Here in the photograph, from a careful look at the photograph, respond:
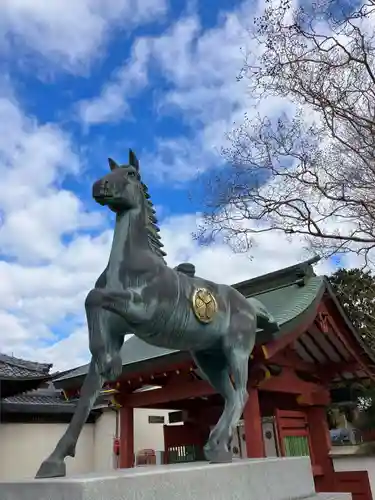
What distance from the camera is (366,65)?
682 centimetres

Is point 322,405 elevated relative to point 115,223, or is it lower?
lower

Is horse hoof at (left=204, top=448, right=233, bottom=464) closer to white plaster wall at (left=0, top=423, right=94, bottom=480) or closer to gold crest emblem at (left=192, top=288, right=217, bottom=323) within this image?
gold crest emblem at (left=192, top=288, right=217, bottom=323)

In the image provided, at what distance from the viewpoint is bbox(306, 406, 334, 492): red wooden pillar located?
24.5 ft

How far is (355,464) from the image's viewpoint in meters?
7.64

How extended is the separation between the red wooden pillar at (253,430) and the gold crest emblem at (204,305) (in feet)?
11.7

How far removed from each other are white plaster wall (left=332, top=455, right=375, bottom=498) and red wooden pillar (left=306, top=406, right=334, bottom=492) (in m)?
0.24

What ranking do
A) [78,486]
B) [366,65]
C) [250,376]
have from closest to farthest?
[78,486]
[250,376]
[366,65]

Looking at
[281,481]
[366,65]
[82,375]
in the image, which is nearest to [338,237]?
[366,65]

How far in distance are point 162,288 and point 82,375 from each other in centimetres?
492

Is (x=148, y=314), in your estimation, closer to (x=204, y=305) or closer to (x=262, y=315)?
(x=204, y=305)

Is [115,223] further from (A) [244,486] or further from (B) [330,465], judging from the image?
(B) [330,465]

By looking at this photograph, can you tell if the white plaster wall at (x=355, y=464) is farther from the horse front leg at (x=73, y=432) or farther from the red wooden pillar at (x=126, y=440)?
the horse front leg at (x=73, y=432)

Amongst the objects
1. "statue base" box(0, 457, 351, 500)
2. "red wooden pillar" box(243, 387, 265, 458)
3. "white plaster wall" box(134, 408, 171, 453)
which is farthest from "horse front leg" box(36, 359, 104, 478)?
"white plaster wall" box(134, 408, 171, 453)

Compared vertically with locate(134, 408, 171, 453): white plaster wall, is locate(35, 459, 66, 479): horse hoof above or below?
below
